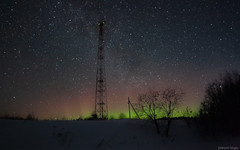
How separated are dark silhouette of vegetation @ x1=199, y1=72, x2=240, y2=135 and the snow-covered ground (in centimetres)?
250

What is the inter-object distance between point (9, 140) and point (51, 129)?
3.54m

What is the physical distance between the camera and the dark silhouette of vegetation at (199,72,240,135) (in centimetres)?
1917

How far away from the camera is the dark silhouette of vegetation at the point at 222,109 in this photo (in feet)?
62.9

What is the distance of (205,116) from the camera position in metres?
20.8

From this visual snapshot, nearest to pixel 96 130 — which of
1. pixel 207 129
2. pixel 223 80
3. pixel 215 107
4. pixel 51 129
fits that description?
pixel 51 129

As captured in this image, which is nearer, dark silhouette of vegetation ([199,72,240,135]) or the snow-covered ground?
the snow-covered ground

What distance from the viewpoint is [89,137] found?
1450cm

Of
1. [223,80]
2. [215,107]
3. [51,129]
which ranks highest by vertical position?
[223,80]

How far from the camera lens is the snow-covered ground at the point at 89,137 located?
11.5 meters

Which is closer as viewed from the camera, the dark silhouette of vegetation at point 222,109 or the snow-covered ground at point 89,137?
the snow-covered ground at point 89,137

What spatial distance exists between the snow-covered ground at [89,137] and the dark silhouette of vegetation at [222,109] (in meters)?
2.50

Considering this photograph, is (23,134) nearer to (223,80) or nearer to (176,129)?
(176,129)

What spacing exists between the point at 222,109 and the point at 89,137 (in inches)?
727

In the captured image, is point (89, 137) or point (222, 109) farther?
point (222, 109)
